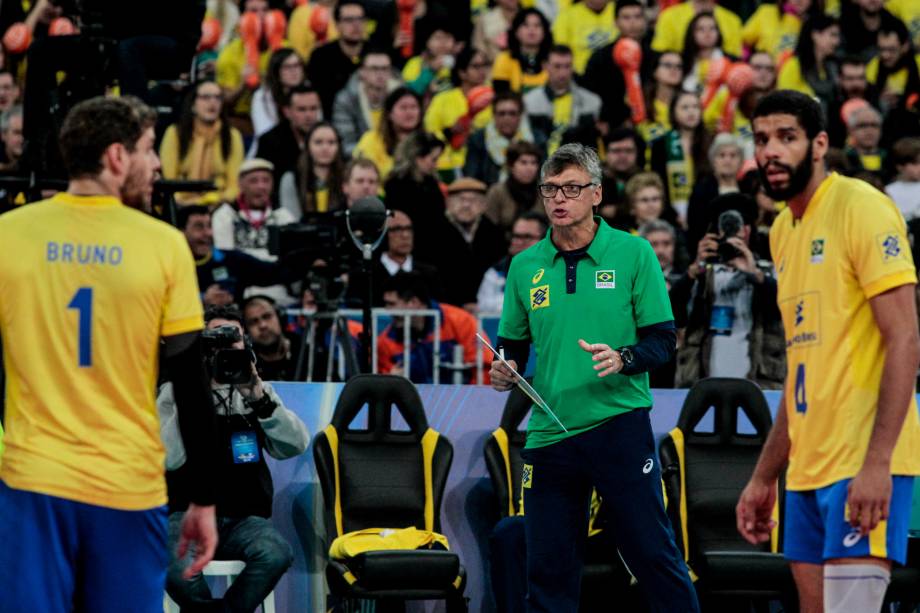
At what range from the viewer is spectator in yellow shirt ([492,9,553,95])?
48.9ft

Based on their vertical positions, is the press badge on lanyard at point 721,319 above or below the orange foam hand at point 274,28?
below

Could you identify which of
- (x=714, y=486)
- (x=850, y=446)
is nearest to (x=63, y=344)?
(x=850, y=446)

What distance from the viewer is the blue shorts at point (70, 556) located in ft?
14.1

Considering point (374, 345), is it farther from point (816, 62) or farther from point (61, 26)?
point (816, 62)

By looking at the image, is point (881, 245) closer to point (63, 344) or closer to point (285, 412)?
point (63, 344)

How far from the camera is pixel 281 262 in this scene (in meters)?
10.1

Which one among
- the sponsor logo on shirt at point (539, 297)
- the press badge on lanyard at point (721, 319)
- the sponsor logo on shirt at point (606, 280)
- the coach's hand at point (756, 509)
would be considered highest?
the sponsor logo on shirt at point (606, 280)

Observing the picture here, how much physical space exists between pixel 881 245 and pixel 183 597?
4.41 meters

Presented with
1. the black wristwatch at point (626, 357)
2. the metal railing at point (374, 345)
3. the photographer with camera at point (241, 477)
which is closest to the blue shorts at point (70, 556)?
the black wristwatch at point (626, 357)

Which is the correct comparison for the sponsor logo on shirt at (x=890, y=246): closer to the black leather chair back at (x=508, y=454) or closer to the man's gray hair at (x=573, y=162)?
the man's gray hair at (x=573, y=162)

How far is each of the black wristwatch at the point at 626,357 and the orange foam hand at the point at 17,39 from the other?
9.91 meters

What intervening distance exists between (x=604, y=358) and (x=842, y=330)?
1.57m

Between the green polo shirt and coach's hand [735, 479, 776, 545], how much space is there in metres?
1.39

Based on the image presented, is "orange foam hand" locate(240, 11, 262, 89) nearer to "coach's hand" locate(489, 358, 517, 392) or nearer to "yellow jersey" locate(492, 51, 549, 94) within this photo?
"yellow jersey" locate(492, 51, 549, 94)
